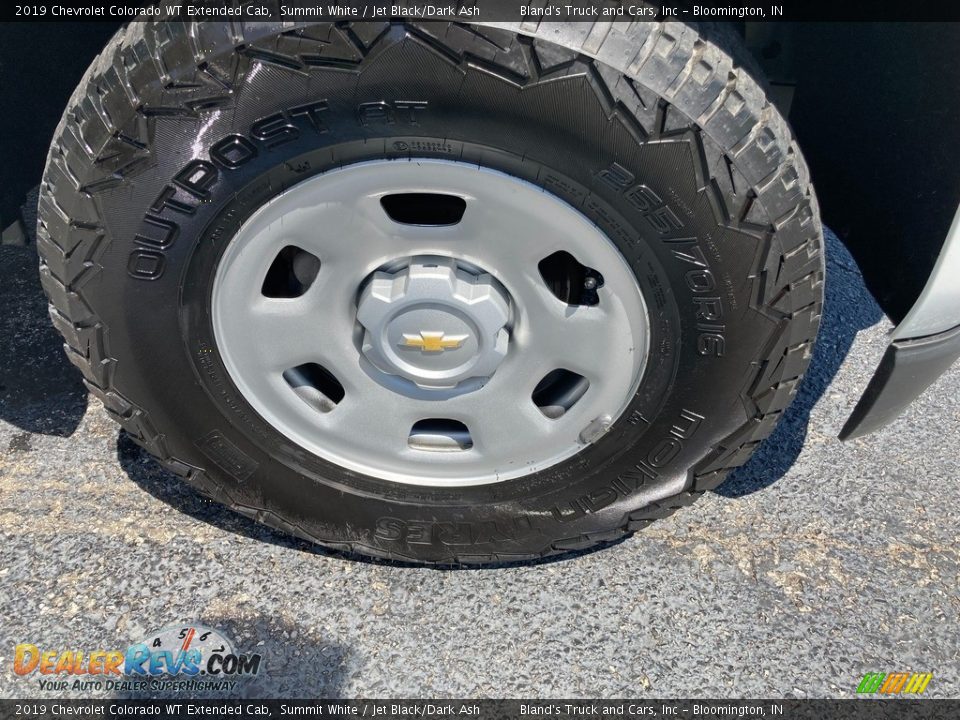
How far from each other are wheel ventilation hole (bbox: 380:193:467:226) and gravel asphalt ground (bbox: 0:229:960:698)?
860 millimetres

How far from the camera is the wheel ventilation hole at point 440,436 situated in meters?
1.83

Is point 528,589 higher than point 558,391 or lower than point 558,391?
lower

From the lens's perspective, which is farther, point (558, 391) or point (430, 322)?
point (558, 391)

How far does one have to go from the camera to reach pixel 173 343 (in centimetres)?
161

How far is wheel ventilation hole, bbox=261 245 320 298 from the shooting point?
172cm

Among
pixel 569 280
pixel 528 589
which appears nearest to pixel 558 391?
pixel 569 280

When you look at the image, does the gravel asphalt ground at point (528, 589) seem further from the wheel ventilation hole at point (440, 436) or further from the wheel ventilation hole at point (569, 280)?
the wheel ventilation hole at point (569, 280)

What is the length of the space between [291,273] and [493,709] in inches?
41.2

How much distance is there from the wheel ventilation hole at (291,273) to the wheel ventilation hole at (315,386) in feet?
0.57

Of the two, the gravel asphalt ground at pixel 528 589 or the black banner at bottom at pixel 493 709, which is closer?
the black banner at bottom at pixel 493 709

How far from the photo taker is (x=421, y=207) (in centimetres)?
165

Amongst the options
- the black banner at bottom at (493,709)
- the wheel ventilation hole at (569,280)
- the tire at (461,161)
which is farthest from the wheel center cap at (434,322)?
the black banner at bottom at (493,709)

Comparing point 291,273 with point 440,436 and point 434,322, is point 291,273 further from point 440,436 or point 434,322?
point 440,436

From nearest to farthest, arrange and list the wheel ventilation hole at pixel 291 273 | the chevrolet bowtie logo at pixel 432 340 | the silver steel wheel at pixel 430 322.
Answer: the silver steel wheel at pixel 430 322
the chevrolet bowtie logo at pixel 432 340
the wheel ventilation hole at pixel 291 273
